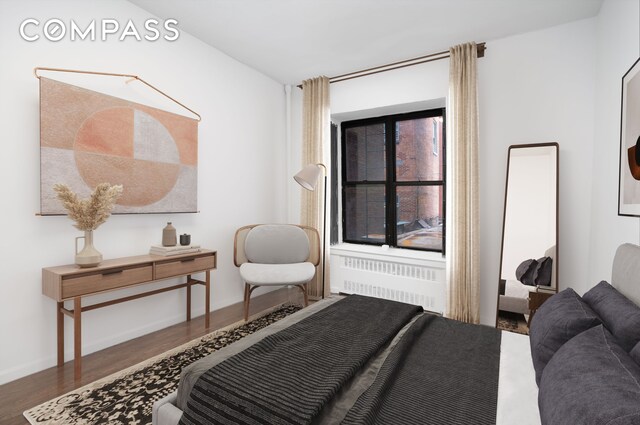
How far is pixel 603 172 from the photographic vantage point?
2535mm

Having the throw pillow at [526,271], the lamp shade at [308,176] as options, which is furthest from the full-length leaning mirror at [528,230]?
the lamp shade at [308,176]

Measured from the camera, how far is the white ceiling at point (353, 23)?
268cm

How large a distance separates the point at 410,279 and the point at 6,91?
3729mm

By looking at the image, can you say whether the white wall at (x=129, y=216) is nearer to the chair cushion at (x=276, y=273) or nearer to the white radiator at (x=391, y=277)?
A: the chair cushion at (x=276, y=273)

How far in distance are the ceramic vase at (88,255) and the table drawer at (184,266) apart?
0.45 m

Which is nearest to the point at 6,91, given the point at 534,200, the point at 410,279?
the point at 410,279

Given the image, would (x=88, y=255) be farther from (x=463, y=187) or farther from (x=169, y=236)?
(x=463, y=187)

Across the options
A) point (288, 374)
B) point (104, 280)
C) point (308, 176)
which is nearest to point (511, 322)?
point (308, 176)

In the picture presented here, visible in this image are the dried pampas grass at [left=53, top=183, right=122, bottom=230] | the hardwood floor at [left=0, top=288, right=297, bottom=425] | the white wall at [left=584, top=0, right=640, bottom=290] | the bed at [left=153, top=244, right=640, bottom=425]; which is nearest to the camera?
the bed at [left=153, top=244, right=640, bottom=425]

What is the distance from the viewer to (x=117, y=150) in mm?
2615

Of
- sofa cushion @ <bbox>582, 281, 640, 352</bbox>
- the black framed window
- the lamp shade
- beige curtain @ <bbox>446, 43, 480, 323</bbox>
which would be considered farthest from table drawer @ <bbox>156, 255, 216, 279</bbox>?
sofa cushion @ <bbox>582, 281, 640, 352</bbox>

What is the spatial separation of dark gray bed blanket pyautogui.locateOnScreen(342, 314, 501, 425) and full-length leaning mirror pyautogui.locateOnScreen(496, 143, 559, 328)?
5.01 feet

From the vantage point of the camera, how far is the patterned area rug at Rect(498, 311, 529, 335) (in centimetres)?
293

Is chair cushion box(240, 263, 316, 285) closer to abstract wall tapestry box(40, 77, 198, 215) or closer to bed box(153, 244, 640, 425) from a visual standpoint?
abstract wall tapestry box(40, 77, 198, 215)
